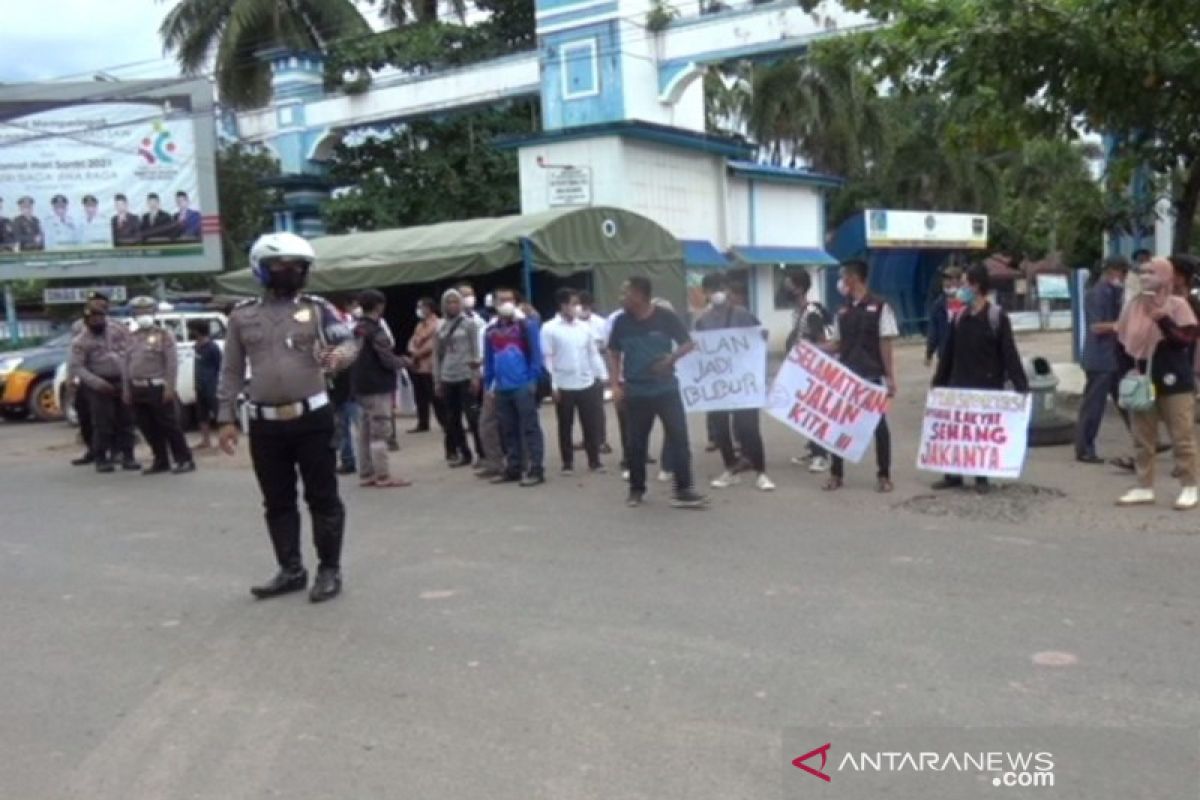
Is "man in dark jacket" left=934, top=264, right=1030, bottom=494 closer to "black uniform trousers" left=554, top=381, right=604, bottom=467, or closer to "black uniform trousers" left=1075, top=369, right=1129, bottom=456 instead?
"black uniform trousers" left=1075, top=369, right=1129, bottom=456

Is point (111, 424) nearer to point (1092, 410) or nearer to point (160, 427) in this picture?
point (160, 427)

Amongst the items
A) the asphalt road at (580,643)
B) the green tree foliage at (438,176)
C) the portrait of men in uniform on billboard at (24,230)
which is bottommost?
the asphalt road at (580,643)

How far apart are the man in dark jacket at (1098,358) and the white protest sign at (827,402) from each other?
205 cm

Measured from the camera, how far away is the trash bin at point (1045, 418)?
11.2m

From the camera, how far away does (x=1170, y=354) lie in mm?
8031

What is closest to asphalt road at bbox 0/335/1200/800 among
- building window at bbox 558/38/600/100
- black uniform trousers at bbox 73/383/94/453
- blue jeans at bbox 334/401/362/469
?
blue jeans at bbox 334/401/362/469

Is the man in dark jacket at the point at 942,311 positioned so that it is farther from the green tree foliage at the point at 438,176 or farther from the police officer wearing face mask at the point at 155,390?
the green tree foliage at the point at 438,176

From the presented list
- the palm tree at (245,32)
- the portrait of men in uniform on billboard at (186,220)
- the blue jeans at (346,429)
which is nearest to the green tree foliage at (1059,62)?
the blue jeans at (346,429)

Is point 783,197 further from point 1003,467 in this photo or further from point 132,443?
point 1003,467

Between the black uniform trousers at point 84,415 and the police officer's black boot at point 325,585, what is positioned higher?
the black uniform trousers at point 84,415

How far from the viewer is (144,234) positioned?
26656 millimetres

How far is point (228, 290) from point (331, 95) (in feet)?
41.4

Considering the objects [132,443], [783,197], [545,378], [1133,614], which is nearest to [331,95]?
[783,197]

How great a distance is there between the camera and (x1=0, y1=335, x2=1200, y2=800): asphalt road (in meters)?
4.34
